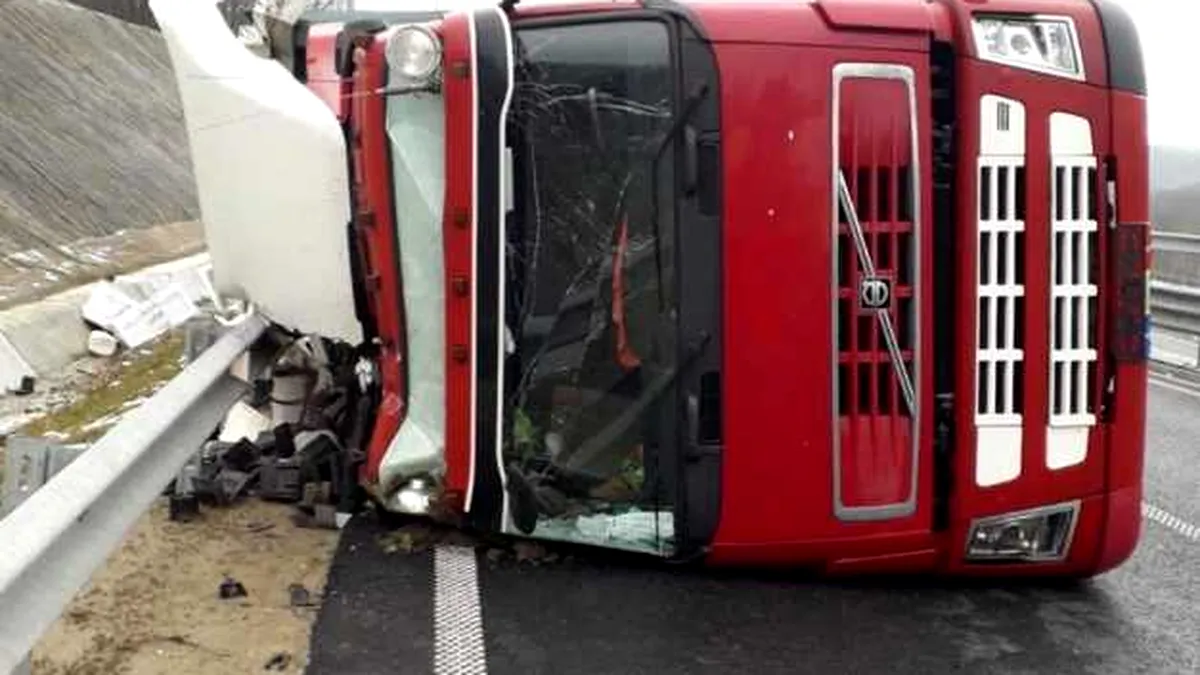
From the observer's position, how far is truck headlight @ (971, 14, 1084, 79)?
401 centimetres

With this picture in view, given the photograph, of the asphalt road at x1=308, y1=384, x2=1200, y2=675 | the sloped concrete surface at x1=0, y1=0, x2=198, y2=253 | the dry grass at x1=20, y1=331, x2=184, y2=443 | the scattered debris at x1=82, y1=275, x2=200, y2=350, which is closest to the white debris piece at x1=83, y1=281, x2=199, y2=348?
the scattered debris at x1=82, y1=275, x2=200, y2=350

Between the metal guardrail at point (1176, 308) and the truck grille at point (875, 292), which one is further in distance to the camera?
the metal guardrail at point (1176, 308)

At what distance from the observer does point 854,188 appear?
3.95 meters

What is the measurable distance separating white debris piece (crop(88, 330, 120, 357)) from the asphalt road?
242 inches

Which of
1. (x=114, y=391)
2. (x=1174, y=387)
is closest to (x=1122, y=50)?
(x=114, y=391)

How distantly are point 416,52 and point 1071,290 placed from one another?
2.18m

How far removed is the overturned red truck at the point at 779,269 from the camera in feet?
12.9

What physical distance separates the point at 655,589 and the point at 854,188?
1.44 m

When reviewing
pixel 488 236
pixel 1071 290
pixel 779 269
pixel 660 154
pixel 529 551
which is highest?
pixel 660 154

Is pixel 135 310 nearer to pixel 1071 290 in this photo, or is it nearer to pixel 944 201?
pixel 944 201

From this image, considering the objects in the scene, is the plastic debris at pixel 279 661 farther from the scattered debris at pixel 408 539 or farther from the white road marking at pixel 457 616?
the scattered debris at pixel 408 539

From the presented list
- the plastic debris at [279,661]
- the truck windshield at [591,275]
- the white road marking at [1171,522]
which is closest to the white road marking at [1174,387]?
the white road marking at [1171,522]

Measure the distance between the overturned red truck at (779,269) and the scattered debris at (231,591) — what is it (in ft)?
2.20

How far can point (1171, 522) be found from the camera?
562 cm
